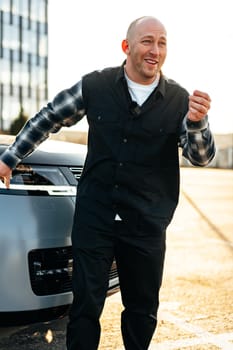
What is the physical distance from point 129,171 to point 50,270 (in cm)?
67

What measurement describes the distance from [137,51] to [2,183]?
877 millimetres

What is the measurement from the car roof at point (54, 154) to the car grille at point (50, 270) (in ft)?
1.48

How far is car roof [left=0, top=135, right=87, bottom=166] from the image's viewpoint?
295 centimetres

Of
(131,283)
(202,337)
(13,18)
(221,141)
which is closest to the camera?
(131,283)

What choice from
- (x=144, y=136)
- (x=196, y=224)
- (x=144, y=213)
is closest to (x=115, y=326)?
(x=144, y=213)

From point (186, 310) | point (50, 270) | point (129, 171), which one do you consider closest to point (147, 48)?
point (129, 171)

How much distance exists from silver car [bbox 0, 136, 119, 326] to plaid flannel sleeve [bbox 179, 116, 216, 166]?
0.67m

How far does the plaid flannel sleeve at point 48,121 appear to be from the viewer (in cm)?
275

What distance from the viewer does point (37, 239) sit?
2.73 m

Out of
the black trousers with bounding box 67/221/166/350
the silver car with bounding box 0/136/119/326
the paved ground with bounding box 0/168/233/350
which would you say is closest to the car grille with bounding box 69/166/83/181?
the silver car with bounding box 0/136/119/326

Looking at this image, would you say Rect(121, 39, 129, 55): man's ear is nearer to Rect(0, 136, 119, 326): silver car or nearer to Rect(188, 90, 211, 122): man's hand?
Rect(188, 90, 211, 122): man's hand

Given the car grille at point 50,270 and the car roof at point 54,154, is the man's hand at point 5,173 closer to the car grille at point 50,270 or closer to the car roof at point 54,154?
the car roof at point 54,154

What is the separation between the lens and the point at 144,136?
8.49 ft

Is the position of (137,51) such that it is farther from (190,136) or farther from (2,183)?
(2,183)
